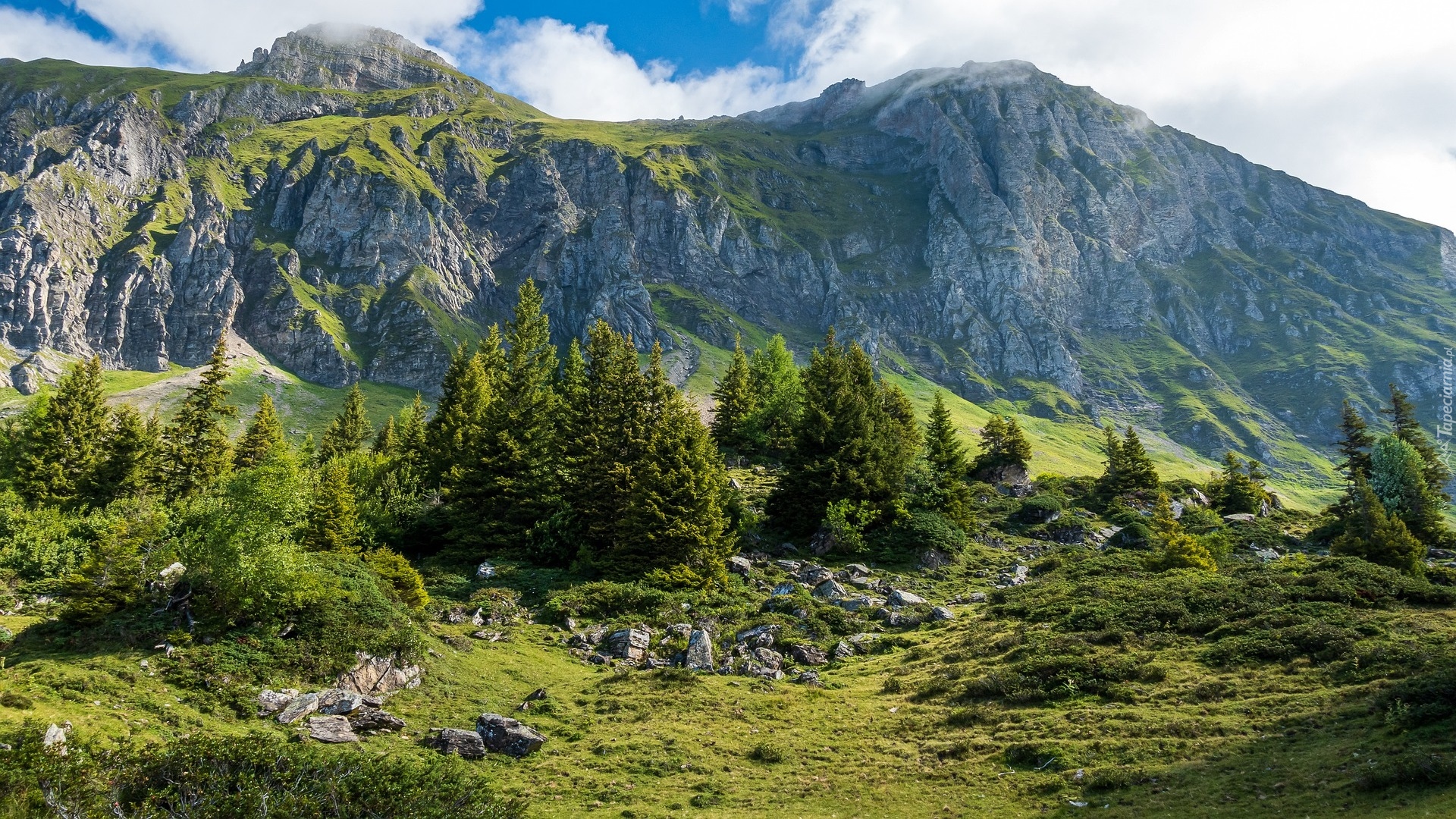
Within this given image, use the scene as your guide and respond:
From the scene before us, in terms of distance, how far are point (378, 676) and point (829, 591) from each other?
987 inches

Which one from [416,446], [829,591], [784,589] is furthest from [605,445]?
[416,446]

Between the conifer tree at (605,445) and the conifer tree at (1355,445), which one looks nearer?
the conifer tree at (605,445)

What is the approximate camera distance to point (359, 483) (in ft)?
190

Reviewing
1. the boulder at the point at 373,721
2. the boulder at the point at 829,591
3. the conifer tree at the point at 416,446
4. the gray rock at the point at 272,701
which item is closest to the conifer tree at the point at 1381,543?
the boulder at the point at 829,591

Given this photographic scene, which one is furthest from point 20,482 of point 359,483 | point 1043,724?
point 1043,724

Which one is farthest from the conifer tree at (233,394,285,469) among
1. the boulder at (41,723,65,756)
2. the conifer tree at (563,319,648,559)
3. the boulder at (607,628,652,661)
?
the boulder at (41,723,65,756)

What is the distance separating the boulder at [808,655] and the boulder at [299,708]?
19.1 metres

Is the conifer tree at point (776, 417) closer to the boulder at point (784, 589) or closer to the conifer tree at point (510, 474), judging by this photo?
the conifer tree at point (510, 474)

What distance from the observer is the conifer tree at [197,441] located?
5844 cm

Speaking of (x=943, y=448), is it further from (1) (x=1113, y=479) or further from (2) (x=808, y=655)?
(2) (x=808, y=655)

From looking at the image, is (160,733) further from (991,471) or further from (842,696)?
(991,471)

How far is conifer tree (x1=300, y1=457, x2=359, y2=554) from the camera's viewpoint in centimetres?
3903

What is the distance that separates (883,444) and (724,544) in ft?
58.8

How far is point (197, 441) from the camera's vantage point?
59250 mm
